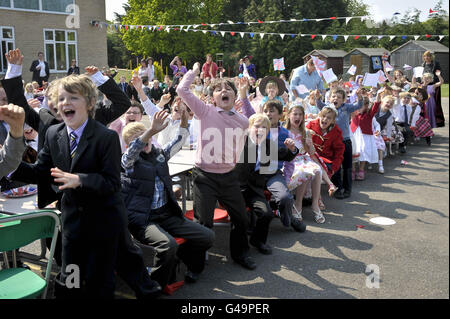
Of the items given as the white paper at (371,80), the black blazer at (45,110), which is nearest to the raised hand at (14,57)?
the black blazer at (45,110)

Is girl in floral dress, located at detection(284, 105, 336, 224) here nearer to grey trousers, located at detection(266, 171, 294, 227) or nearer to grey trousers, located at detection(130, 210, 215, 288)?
grey trousers, located at detection(266, 171, 294, 227)

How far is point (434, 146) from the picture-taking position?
11.3m

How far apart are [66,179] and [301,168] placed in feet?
12.7

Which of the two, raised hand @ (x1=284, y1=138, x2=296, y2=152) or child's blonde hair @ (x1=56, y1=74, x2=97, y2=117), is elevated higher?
child's blonde hair @ (x1=56, y1=74, x2=97, y2=117)

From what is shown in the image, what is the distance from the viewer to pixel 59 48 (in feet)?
87.2

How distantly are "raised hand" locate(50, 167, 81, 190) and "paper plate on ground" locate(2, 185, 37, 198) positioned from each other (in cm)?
197

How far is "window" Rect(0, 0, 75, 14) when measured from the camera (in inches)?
933

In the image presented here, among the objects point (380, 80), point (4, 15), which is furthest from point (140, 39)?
point (380, 80)

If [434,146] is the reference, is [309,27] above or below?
above

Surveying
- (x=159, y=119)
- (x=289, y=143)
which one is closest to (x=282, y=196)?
(x=289, y=143)

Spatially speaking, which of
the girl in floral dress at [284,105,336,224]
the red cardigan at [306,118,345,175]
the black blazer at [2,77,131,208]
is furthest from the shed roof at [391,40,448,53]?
the black blazer at [2,77,131,208]
